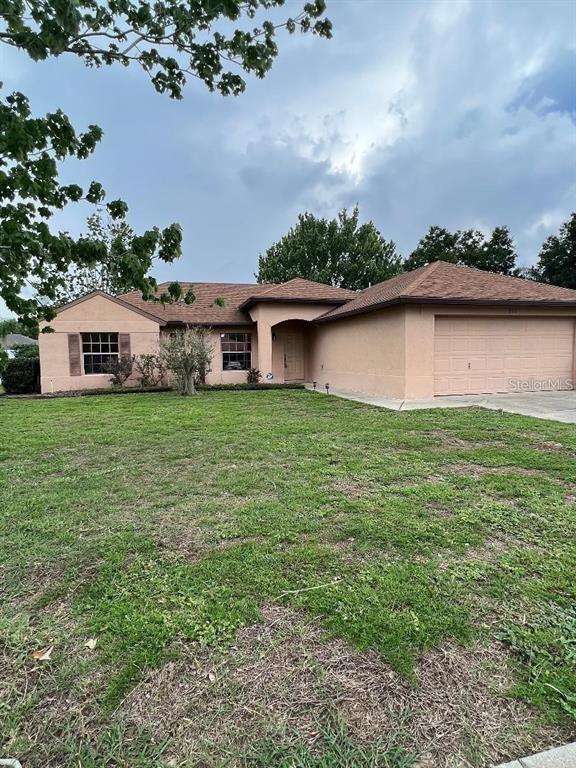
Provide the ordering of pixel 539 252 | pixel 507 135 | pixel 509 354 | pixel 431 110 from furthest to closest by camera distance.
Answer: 1. pixel 539 252
2. pixel 507 135
3. pixel 431 110
4. pixel 509 354

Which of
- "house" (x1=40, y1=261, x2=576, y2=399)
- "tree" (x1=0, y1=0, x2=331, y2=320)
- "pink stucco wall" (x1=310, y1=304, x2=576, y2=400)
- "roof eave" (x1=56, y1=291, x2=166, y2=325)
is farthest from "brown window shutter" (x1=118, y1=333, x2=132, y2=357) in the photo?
"tree" (x1=0, y1=0, x2=331, y2=320)

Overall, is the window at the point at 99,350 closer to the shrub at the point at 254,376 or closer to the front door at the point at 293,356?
the shrub at the point at 254,376

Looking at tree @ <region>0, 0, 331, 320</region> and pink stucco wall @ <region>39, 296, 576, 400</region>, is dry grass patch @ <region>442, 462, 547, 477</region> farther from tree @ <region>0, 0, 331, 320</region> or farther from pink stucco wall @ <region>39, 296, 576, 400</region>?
pink stucco wall @ <region>39, 296, 576, 400</region>

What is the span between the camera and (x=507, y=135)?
53.4 ft

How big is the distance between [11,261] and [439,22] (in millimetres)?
10860

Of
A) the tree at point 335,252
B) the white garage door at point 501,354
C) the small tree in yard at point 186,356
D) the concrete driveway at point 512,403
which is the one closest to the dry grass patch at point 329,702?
the concrete driveway at point 512,403

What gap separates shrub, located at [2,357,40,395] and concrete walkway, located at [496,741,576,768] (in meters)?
19.2

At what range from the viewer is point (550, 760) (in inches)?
63.3

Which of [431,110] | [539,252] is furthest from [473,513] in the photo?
[539,252]

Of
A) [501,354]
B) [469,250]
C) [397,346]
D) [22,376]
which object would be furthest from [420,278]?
[469,250]

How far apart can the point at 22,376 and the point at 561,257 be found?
34.6m

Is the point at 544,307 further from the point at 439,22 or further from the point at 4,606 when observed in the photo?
the point at 4,606

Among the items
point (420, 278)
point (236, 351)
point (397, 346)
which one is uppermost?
point (420, 278)

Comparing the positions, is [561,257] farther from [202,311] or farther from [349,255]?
[202,311]
